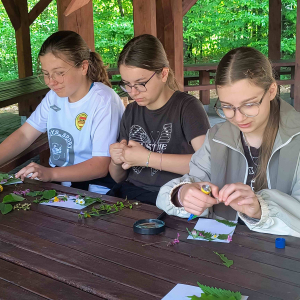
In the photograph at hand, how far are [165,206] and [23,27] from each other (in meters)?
7.44

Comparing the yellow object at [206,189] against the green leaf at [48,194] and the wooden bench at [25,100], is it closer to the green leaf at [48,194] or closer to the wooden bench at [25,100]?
the green leaf at [48,194]

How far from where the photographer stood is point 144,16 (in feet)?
13.8

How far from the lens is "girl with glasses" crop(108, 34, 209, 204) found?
228cm

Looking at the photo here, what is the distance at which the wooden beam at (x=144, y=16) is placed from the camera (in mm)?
4168

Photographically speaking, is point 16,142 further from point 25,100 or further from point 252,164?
point 25,100

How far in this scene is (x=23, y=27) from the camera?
327 inches

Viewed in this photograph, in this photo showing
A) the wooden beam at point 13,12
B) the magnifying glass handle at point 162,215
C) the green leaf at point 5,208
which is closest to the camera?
the magnifying glass handle at point 162,215

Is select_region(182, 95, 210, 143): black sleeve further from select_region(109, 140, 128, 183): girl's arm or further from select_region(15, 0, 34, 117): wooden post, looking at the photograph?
select_region(15, 0, 34, 117): wooden post

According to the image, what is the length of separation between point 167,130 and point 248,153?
0.60m

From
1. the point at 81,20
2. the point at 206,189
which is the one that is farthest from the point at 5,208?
the point at 81,20

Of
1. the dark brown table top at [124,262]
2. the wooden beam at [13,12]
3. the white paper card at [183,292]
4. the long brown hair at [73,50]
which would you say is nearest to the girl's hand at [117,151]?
the dark brown table top at [124,262]

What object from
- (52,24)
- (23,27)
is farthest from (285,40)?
(23,27)

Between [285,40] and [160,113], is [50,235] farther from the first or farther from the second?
[285,40]

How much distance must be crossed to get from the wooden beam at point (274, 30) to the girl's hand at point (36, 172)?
29.6ft
